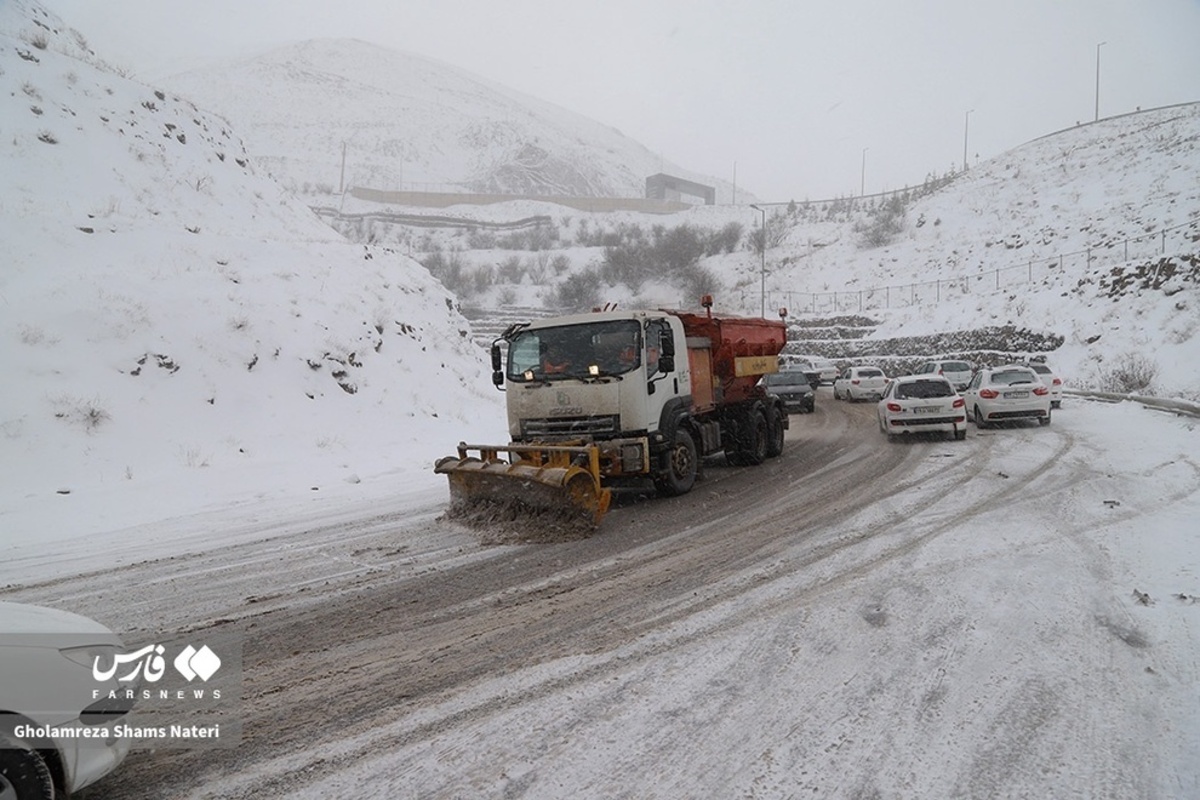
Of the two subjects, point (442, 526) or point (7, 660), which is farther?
point (442, 526)

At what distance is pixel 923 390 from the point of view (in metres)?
16.5

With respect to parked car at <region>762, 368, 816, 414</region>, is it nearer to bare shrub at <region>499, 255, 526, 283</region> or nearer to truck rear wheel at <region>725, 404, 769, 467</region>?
truck rear wheel at <region>725, 404, 769, 467</region>

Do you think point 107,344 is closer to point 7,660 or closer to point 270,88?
point 7,660

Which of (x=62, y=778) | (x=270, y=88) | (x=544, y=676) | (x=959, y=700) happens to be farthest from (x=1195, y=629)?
(x=270, y=88)

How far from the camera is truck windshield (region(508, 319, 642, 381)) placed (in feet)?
32.2

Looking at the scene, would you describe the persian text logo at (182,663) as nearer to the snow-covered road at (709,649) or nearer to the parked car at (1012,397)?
the snow-covered road at (709,649)

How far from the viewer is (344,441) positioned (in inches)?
616

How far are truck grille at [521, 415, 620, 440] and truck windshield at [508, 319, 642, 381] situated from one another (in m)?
0.61

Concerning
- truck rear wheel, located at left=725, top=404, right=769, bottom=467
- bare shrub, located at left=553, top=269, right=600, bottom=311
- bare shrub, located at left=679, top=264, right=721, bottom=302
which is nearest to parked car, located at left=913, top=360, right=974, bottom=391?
truck rear wheel, located at left=725, top=404, right=769, bottom=467

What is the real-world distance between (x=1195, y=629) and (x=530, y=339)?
26.1 feet

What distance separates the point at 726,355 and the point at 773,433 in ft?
8.60

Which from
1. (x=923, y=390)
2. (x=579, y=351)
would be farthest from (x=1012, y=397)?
(x=579, y=351)

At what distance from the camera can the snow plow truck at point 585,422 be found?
345 inches

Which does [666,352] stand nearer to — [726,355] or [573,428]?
[573,428]
